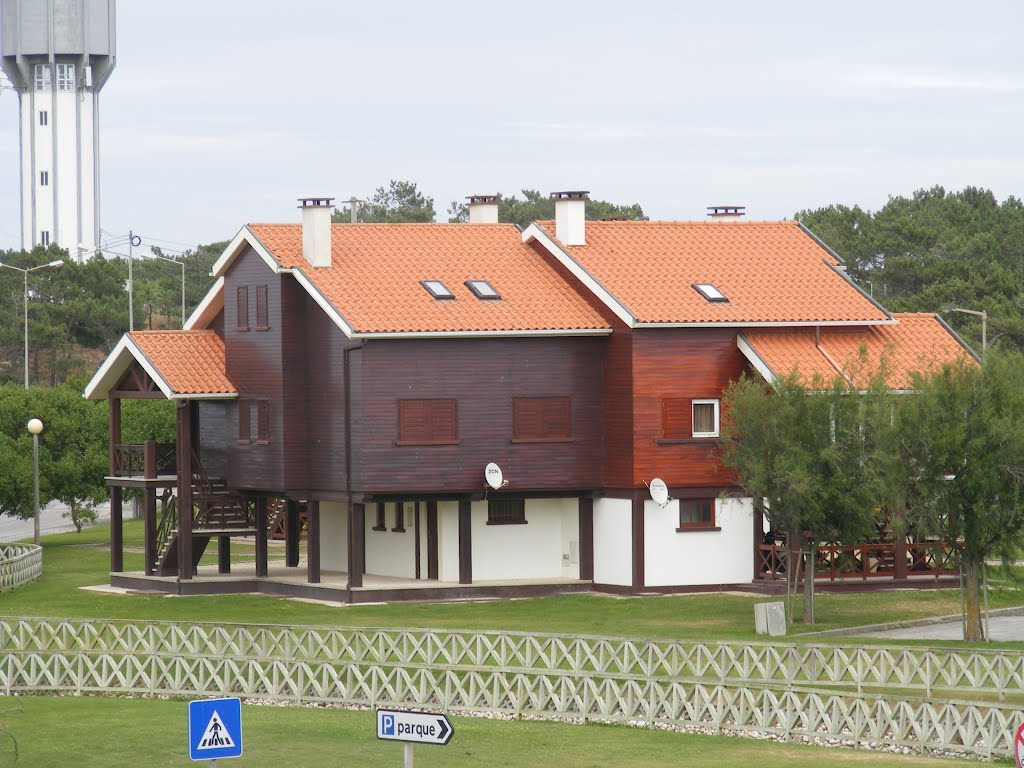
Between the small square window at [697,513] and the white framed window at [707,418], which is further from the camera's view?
the white framed window at [707,418]

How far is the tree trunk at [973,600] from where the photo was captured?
131 feet

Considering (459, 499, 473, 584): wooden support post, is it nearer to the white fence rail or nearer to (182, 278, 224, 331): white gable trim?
(182, 278, 224, 331): white gable trim

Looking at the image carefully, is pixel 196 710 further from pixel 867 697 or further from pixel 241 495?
pixel 241 495

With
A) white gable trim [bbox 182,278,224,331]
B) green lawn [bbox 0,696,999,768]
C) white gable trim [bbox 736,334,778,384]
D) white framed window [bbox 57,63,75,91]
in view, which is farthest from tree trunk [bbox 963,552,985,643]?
white framed window [bbox 57,63,75,91]

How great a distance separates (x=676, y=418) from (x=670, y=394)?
2.04ft

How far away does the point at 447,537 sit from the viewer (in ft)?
170

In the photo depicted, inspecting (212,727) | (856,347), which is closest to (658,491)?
(856,347)

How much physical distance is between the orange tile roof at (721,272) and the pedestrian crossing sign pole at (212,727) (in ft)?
103

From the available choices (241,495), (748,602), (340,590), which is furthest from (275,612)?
(748,602)

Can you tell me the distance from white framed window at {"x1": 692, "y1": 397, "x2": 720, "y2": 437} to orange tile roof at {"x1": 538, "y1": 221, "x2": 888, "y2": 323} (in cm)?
214

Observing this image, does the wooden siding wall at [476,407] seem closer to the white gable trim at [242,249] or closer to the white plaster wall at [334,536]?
the white gable trim at [242,249]

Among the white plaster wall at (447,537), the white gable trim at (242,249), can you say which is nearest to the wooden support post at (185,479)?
the white gable trim at (242,249)

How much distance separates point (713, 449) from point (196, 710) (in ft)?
106

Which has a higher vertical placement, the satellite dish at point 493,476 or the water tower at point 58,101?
the water tower at point 58,101
